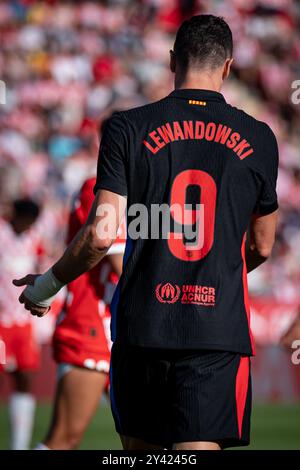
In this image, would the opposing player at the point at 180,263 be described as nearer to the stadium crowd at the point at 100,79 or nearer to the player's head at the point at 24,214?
the player's head at the point at 24,214

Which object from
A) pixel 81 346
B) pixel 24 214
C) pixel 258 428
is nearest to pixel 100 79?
pixel 24 214

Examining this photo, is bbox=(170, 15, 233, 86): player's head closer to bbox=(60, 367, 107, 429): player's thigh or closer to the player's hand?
the player's hand

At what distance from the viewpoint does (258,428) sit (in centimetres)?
1053

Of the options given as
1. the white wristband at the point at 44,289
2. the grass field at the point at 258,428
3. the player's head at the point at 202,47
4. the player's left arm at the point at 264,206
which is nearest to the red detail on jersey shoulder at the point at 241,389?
the player's left arm at the point at 264,206

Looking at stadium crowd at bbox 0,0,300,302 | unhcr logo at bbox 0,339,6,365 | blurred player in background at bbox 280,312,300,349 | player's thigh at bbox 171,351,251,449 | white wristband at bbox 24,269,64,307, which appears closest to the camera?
player's thigh at bbox 171,351,251,449

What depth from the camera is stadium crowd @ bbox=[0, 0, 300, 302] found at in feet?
52.4

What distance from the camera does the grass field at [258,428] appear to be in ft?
30.5

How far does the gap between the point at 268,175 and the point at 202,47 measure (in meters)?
0.52

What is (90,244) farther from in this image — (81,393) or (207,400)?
(81,393)

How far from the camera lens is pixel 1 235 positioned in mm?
10016

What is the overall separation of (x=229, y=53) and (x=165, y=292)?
92cm

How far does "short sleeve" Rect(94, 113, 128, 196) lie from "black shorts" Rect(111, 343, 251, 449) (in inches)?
22.6

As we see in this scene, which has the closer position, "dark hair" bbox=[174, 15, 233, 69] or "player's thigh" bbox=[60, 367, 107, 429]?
"dark hair" bbox=[174, 15, 233, 69]

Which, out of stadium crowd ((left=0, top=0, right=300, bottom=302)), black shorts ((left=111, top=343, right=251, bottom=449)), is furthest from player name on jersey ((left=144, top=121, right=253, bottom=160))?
stadium crowd ((left=0, top=0, right=300, bottom=302))
